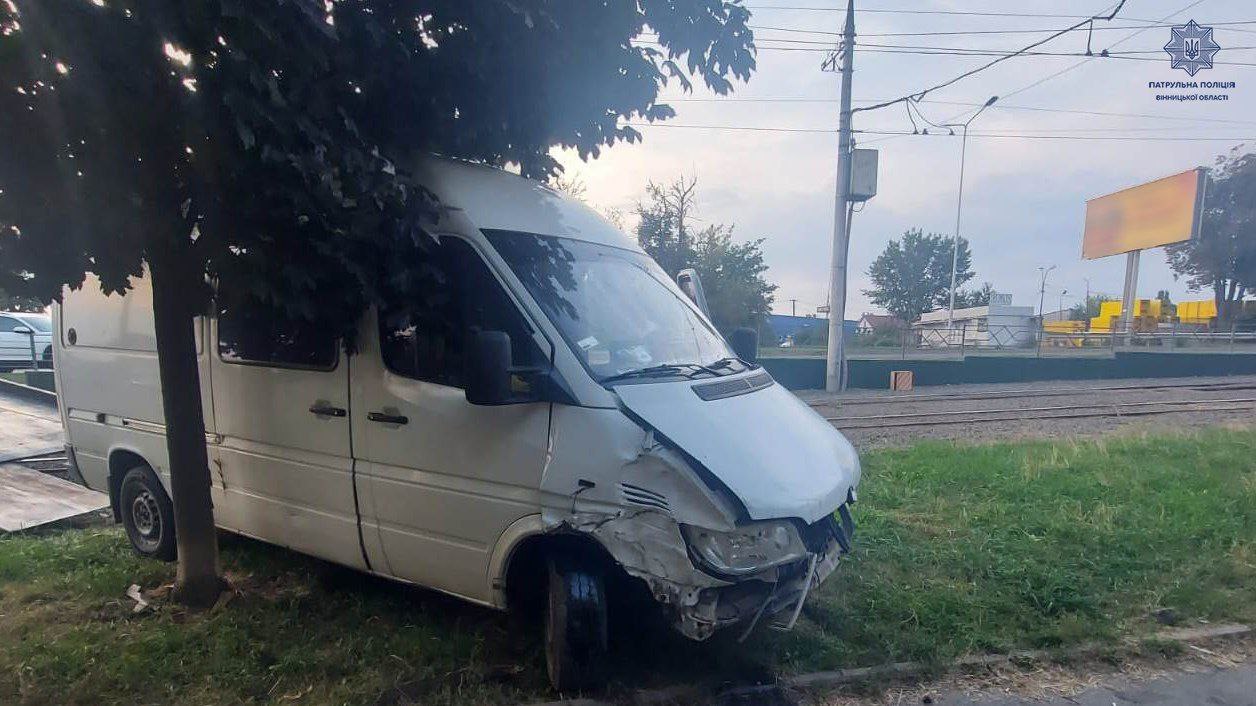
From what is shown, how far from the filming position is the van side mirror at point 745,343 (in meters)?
5.27

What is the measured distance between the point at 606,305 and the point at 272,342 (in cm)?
201

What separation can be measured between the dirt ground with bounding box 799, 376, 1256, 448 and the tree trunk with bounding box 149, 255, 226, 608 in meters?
8.24

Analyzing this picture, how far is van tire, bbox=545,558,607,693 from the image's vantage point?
340 cm

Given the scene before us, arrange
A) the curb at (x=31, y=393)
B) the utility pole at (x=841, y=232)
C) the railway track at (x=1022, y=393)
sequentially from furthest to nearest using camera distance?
the utility pole at (x=841, y=232) < the railway track at (x=1022, y=393) < the curb at (x=31, y=393)

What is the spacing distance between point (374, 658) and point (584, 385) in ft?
5.92

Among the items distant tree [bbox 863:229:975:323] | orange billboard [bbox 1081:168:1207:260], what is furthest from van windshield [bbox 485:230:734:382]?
distant tree [bbox 863:229:975:323]

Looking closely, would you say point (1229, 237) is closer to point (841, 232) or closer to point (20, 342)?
point (841, 232)

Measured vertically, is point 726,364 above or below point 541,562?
above

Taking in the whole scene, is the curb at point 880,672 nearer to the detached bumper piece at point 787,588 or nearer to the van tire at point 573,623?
the van tire at point 573,623

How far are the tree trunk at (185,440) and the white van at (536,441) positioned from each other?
11.5 inches

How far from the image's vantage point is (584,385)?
3.46 meters

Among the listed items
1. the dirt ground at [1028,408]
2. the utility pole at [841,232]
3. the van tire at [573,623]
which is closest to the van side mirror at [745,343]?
the van tire at [573,623]

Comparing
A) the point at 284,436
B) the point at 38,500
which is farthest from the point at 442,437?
the point at 38,500

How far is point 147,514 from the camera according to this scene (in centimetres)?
525
